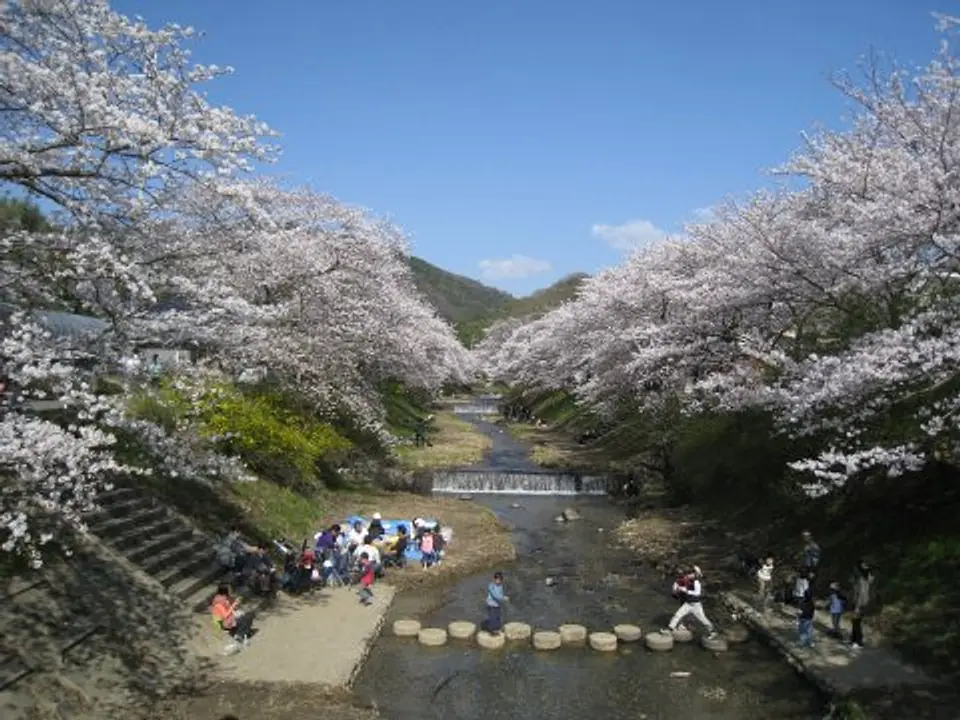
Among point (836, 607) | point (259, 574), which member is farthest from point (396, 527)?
point (836, 607)

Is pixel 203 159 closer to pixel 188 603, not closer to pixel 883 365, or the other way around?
pixel 188 603

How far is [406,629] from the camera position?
651 inches

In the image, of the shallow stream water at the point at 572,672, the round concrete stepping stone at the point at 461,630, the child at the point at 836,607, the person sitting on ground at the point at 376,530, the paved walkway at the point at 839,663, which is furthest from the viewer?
the person sitting on ground at the point at 376,530

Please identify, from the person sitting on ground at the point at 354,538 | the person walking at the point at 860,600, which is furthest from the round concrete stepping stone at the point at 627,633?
the person sitting on ground at the point at 354,538

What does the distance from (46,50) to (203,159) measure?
1.98m

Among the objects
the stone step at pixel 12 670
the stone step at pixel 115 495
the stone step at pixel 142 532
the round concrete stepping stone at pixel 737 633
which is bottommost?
the round concrete stepping stone at pixel 737 633

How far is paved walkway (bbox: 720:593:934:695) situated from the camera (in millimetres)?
13117

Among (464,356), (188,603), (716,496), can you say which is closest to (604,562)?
(716,496)

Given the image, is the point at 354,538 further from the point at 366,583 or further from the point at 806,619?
the point at 806,619

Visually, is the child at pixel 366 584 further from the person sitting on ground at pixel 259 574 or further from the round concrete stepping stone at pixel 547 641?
the round concrete stepping stone at pixel 547 641

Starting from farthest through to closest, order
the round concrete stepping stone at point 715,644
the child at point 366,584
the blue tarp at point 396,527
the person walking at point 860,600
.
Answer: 1. the blue tarp at point 396,527
2. the child at point 366,584
3. the round concrete stepping stone at point 715,644
4. the person walking at point 860,600

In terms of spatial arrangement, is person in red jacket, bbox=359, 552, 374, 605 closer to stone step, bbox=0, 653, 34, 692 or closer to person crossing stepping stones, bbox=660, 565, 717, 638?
person crossing stepping stones, bbox=660, 565, 717, 638

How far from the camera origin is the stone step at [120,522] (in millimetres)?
15462

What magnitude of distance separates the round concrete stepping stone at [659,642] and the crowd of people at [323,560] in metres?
6.34
